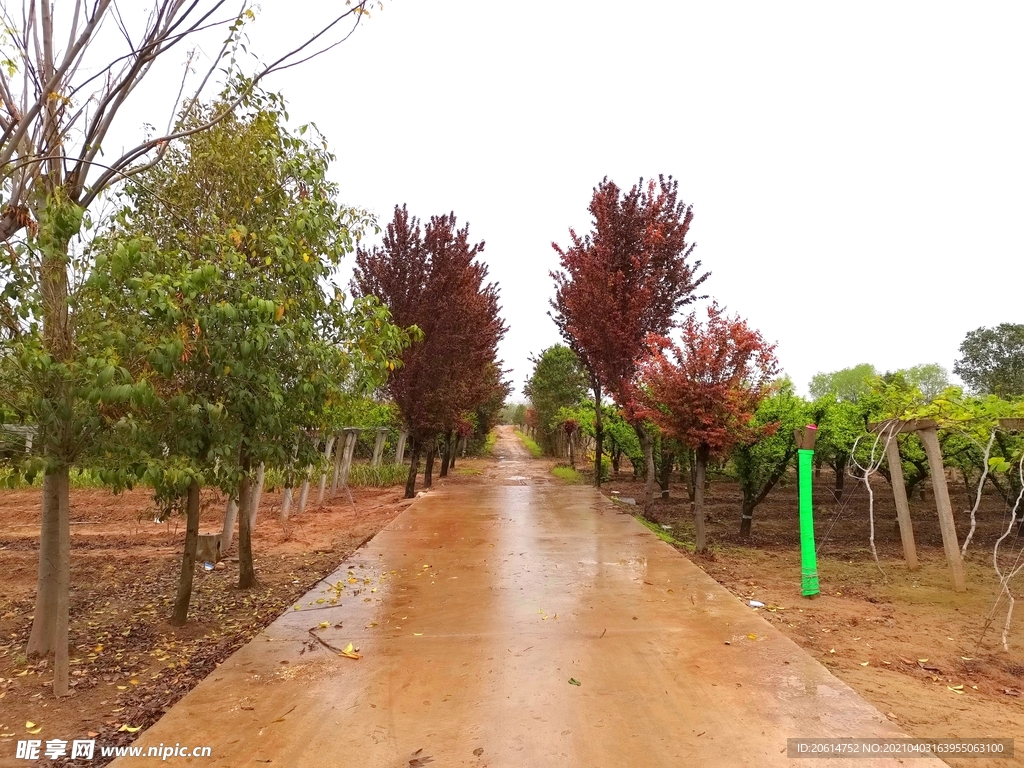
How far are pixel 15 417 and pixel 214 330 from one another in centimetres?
125

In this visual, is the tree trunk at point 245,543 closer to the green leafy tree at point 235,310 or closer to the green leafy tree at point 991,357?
the green leafy tree at point 235,310

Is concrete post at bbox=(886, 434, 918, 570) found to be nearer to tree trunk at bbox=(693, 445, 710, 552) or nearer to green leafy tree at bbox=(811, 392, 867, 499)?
tree trunk at bbox=(693, 445, 710, 552)

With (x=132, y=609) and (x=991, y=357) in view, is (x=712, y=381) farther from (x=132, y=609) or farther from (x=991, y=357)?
(x=991, y=357)

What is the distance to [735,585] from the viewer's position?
21.6 ft

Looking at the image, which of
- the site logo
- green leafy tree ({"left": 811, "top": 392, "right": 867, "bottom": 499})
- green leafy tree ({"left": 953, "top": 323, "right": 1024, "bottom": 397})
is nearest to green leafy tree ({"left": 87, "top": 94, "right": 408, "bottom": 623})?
the site logo

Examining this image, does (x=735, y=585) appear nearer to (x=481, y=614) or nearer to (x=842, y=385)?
(x=481, y=614)

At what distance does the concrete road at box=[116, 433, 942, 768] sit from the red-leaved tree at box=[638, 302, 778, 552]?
7.86 feet

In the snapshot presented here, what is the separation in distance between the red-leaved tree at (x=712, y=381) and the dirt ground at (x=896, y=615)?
1719mm

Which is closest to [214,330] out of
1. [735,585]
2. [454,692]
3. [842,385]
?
[454,692]

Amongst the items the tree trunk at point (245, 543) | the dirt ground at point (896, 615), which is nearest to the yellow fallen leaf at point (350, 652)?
the tree trunk at point (245, 543)

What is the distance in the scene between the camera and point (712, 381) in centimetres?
806

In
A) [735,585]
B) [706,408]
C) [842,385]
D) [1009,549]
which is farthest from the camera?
[842,385]

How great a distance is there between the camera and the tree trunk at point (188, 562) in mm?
4805

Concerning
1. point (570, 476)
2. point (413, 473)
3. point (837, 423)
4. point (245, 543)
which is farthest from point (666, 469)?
point (245, 543)
